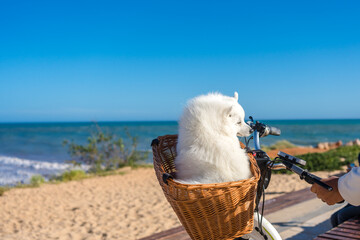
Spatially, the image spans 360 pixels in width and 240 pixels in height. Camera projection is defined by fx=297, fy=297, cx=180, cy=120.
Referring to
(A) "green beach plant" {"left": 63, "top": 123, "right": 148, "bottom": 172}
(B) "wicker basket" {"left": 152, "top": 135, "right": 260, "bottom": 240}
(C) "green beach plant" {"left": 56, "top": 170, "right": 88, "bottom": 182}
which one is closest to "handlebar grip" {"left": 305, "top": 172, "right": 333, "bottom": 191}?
(B) "wicker basket" {"left": 152, "top": 135, "right": 260, "bottom": 240}

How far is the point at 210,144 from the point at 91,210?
17.4 ft

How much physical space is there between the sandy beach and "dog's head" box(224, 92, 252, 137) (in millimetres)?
3289

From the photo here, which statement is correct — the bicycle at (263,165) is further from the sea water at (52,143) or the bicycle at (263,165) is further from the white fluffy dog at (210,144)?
the sea water at (52,143)

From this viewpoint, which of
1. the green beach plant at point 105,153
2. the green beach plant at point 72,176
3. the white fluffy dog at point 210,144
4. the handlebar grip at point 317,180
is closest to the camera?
the handlebar grip at point 317,180

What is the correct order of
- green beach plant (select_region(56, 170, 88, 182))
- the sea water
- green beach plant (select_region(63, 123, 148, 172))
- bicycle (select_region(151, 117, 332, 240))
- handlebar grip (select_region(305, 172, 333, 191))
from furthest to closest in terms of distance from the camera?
the sea water, green beach plant (select_region(63, 123, 148, 172)), green beach plant (select_region(56, 170, 88, 182)), bicycle (select_region(151, 117, 332, 240)), handlebar grip (select_region(305, 172, 333, 191))

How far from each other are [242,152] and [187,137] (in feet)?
1.16

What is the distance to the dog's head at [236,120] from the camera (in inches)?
75.5

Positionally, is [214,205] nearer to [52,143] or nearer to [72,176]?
[72,176]

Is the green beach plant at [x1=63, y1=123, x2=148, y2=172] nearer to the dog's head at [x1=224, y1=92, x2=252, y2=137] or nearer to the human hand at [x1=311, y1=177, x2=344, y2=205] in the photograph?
the dog's head at [x1=224, y1=92, x2=252, y2=137]

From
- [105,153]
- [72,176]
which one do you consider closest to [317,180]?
[72,176]

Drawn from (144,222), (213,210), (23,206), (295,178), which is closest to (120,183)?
(23,206)

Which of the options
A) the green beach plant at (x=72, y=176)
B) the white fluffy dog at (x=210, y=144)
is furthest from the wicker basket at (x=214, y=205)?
the green beach plant at (x=72, y=176)

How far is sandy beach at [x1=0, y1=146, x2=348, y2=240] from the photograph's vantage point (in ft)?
16.5

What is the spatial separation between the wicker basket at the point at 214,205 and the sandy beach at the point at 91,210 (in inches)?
133
